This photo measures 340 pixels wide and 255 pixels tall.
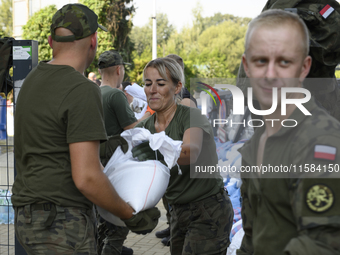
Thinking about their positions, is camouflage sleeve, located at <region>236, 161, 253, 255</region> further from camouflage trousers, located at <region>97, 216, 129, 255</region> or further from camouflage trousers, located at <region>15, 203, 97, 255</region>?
camouflage trousers, located at <region>97, 216, 129, 255</region>

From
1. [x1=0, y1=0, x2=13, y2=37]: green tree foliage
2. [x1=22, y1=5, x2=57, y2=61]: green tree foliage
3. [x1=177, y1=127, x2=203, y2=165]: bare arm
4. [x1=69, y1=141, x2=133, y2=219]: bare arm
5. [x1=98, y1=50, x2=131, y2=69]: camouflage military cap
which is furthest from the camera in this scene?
[x1=0, y1=0, x2=13, y2=37]: green tree foliage

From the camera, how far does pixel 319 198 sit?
3.75 ft

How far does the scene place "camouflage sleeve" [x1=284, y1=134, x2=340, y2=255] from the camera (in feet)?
3.67

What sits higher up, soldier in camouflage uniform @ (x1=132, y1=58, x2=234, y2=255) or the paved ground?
soldier in camouflage uniform @ (x1=132, y1=58, x2=234, y2=255)

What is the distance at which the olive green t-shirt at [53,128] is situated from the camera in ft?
6.77

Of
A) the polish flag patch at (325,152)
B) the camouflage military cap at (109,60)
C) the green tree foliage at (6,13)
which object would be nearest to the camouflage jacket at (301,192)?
the polish flag patch at (325,152)

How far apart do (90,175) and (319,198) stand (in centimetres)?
124

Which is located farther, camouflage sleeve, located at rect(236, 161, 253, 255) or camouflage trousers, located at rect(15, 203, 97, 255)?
camouflage trousers, located at rect(15, 203, 97, 255)

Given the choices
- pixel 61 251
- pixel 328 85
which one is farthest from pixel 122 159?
pixel 328 85

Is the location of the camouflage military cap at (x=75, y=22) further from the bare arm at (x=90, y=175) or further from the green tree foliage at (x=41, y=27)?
the green tree foliage at (x=41, y=27)

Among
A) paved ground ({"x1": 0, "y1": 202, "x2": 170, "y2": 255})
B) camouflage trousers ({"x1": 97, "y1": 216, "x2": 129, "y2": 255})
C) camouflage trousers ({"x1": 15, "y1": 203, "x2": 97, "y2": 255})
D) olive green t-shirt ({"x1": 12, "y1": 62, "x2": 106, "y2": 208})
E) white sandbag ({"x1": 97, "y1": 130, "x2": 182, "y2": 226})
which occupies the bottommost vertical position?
paved ground ({"x1": 0, "y1": 202, "x2": 170, "y2": 255})

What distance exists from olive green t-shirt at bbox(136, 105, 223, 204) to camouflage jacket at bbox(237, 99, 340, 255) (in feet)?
5.61

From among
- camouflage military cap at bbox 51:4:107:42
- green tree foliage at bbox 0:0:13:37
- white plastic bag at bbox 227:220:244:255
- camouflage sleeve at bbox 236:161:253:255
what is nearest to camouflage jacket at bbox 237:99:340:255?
camouflage sleeve at bbox 236:161:253:255

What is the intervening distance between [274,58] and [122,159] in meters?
1.40
